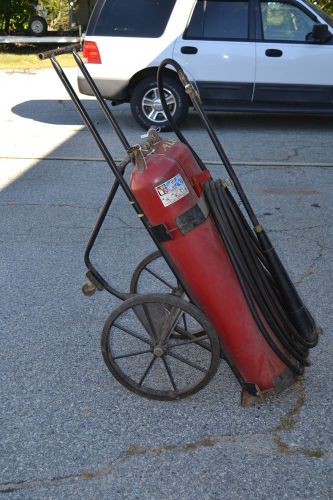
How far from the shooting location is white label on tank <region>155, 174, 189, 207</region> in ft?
9.73

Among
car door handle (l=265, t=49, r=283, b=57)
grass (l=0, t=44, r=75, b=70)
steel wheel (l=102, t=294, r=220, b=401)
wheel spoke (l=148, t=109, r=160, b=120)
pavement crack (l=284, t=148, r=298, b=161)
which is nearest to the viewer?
steel wheel (l=102, t=294, r=220, b=401)

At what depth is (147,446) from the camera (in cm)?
303

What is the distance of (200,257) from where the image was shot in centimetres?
308

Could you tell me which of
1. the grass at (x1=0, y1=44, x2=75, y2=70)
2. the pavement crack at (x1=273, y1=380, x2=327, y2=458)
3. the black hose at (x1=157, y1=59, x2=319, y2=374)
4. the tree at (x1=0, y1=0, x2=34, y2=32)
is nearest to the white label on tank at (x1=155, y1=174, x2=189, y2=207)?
the black hose at (x1=157, y1=59, x2=319, y2=374)

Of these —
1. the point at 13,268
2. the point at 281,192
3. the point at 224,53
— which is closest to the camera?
the point at 13,268

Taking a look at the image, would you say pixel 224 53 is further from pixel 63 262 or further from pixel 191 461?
pixel 191 461

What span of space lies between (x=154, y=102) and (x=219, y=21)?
4.47 ft

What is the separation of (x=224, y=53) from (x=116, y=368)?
6.47m

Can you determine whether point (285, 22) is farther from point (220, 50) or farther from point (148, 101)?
point (148, 101)

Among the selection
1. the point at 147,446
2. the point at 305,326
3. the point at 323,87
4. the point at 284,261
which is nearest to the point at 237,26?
the point at 323,87

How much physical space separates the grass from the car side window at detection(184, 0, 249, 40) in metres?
6.78

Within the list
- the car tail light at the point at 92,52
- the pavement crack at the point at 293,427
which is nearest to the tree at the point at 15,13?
the car tail light at the point at 92,52

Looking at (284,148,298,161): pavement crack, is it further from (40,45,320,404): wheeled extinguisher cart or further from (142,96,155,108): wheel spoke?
(40,45,320,404): wheeled extinguisher cart

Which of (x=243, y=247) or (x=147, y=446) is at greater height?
(x=243, y=247)
